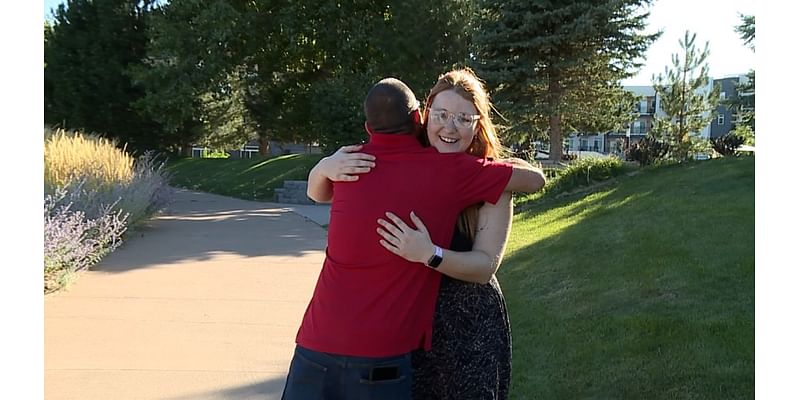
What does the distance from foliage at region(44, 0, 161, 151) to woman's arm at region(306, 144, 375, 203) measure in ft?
88.0

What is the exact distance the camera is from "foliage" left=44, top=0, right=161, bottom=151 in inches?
1069

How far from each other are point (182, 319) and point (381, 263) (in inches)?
169

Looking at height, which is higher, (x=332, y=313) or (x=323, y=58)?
(x=323, y=58)

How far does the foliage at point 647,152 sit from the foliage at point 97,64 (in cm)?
1888

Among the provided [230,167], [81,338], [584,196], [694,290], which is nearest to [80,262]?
[81,338]

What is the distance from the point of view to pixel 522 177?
2100 millimetres

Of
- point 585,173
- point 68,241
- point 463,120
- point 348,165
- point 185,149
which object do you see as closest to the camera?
point 348,165

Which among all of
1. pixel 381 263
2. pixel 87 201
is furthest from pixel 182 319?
pixel 381 263

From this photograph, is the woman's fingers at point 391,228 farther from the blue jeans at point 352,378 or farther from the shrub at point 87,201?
the shrub at point 87,201

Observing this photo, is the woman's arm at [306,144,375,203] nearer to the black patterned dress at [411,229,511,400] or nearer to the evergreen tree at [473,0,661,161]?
the black patterned dress at [411,229,511,400]

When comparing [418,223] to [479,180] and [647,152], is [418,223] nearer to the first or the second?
[479,180]

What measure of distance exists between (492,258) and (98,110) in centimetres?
2842

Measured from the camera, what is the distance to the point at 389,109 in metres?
2.01

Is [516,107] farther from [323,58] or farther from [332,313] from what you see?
[332,313]
